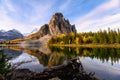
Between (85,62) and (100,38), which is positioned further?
(100,38)

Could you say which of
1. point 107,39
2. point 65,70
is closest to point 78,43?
point 107,39

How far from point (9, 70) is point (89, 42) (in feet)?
569

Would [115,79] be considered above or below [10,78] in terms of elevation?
below

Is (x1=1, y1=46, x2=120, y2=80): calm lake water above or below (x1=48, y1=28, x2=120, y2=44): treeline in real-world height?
below

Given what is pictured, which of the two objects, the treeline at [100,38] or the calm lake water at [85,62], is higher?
the treeline at [100,38]

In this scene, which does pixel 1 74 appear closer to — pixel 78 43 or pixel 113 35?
pixel 113 35

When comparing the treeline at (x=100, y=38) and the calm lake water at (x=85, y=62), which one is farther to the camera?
the treeline at (x=100, y=38)

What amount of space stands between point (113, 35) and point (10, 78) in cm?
14923

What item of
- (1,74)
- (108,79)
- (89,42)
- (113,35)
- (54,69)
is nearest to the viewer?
(1,74)

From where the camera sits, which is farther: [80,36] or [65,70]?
[80,36]

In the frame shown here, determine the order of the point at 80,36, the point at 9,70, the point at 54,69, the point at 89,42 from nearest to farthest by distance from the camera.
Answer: the point at 9,70 < the point at 54,69 < the point at 89,42 < the point at 80,36

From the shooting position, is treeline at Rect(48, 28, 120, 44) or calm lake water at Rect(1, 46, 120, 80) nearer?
calm lake water at Rect(1, 46, 120, 80)

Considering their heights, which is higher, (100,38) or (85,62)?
(100,38)

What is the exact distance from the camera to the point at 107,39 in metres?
156
